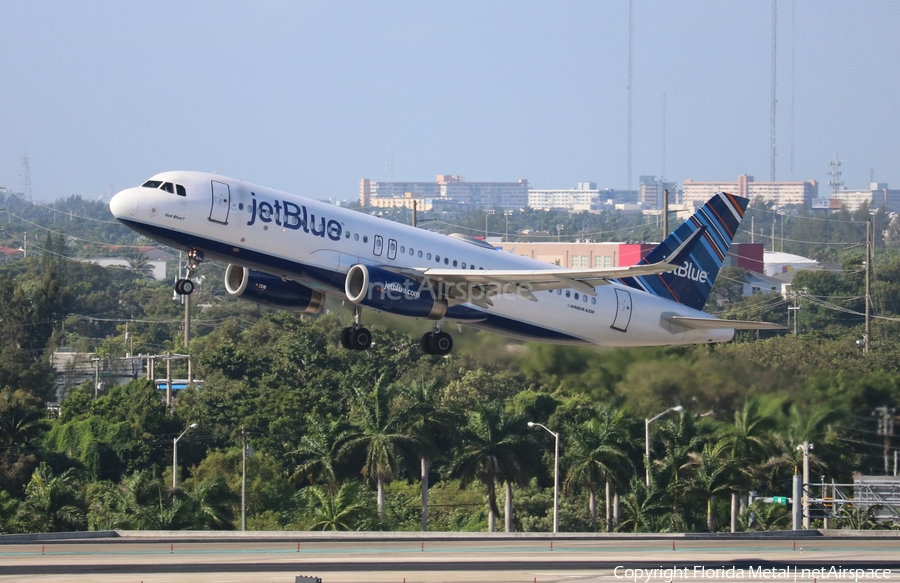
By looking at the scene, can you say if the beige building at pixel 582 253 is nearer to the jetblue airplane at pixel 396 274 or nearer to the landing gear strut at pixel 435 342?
the jetblue airplane at pixel 396 274

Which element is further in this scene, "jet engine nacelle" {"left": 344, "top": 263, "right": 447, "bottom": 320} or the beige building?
the beige building

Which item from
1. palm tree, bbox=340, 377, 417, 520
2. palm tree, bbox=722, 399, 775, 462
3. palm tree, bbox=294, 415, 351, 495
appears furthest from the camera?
palm tree, bbox=294, 415, 351, 495

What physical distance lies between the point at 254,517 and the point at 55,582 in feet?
123

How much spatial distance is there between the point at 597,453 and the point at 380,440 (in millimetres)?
12473

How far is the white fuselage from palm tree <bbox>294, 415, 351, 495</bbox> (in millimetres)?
27421

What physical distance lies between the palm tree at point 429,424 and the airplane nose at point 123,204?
36.3m

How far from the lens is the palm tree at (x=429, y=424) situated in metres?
75.3

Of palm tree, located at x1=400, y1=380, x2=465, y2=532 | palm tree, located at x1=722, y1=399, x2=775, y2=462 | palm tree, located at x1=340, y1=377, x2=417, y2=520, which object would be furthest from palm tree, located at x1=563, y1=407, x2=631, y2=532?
palm tree, located at x1=340, y1=377, x2=417, y2=520

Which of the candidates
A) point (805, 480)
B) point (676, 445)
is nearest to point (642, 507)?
point (676, 445)

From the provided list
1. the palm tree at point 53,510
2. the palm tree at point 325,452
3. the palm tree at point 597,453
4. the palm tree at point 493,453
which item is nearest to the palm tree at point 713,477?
the palm tree at point 597,453

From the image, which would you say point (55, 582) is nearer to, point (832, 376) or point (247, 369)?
point (832, 376)

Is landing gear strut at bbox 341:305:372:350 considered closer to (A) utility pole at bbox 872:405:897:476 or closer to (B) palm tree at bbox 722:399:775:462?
(B) palm tree at bbox 722:399:775:462

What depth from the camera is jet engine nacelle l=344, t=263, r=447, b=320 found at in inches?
1730

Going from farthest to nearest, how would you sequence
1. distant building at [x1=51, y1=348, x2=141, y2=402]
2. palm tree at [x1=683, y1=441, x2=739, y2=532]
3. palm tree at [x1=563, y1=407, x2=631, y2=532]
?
distant building at [x1=51, y1=348, x2=141, y2=402] → palm tree at [x1=563, y1=407, x2=631, y2=532] → palm tree at [x1=683, y1=441, x2=739, y2=532]
